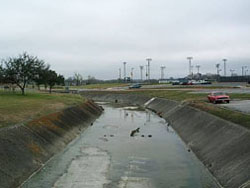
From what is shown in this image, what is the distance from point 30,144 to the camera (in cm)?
2569

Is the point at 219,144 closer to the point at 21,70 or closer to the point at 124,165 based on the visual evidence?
the point at 124,165

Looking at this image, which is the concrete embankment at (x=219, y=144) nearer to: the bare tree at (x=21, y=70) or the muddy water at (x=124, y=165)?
the muddy water at (x=124, y=165)

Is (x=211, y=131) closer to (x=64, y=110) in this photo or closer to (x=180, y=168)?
(x=180, y=168)

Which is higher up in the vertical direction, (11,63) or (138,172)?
(11,63)

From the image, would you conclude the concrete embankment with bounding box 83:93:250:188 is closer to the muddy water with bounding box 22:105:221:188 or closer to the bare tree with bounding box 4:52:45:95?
the muddy water with bounding box 22:105:221:188

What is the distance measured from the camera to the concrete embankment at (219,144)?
19041 millimetres

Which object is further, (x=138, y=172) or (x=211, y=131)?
(x=211, y=131)

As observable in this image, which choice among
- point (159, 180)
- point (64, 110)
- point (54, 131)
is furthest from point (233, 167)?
point (64, 110)

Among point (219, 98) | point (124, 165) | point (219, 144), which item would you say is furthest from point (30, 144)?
point (219, 98)

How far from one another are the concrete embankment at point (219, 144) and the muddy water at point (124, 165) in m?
0.79

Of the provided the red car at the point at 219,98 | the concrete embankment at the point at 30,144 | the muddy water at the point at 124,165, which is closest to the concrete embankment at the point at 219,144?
the muddy water at the point at 124,165

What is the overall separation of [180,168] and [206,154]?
300 cm

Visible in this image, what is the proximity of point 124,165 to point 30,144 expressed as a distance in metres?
7.10

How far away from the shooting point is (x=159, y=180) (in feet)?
67.9
